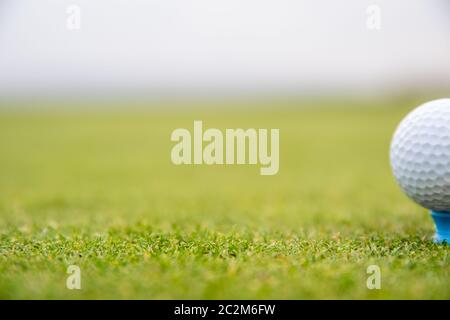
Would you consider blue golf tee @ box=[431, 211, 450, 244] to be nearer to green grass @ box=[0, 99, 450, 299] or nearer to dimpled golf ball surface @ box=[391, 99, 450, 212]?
dimpled golf ball surface @ box=[391, 99, 450, 212]

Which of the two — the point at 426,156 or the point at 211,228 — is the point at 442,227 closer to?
the point at 426,156

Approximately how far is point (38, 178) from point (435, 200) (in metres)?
6.85

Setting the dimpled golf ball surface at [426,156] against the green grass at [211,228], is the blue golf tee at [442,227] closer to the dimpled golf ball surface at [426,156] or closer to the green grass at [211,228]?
the dimpled golf ball surface at [426,156]

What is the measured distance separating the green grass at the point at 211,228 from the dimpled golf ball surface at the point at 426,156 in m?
0.39

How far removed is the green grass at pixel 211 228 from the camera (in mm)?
2955

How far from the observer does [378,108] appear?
2377 cm

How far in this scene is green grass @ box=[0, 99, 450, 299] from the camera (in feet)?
9.70

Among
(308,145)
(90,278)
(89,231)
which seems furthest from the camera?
(308,145)

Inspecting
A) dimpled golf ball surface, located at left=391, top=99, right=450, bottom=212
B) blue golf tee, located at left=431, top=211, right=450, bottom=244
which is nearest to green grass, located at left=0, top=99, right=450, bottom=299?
blue golf tee, located at left=431, top=211, right=450, bottom=244

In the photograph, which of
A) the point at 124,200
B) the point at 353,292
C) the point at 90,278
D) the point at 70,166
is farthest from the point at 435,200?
the point at 70,166

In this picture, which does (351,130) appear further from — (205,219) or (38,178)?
(205,219)

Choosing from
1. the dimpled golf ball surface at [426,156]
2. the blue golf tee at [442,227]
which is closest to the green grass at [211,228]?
the blue golf tee at [442,227]

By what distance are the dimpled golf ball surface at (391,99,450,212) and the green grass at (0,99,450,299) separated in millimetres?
394

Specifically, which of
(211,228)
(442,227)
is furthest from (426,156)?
(211,228)
